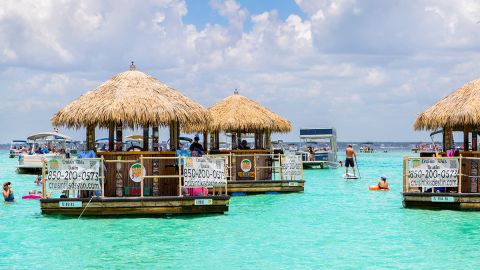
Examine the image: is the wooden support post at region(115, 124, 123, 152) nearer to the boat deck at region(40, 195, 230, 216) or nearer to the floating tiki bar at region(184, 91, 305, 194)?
the boat deck at region(40, 195, 230, 216)

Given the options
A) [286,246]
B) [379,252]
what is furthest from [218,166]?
[379,252]

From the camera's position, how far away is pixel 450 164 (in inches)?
808

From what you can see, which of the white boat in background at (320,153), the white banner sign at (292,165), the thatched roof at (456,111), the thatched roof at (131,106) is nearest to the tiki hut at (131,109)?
the thatched roof at (131,106)

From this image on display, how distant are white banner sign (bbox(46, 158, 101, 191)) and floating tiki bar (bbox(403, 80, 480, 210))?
811 centimetres

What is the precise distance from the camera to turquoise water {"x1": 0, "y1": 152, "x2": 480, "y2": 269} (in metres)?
14.2

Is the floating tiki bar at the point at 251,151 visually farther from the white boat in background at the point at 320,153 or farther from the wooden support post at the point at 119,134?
the white boat in background at the point at 320,153

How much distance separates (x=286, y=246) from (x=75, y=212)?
19.3ft

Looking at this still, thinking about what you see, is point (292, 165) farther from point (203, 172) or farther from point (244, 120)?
point (203, 172)

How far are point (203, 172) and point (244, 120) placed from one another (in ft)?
33.4

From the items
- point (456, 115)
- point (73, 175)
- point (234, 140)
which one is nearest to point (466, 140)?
point (456, 115)

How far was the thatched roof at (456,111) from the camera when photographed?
21.1 metres

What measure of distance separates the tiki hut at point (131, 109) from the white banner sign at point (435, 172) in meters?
5.83

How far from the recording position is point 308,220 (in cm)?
2077

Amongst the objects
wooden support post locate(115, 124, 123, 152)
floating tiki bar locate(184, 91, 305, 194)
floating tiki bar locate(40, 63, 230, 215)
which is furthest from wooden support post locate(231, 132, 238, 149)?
wooden support post locate(115, 124, 123, 152)
